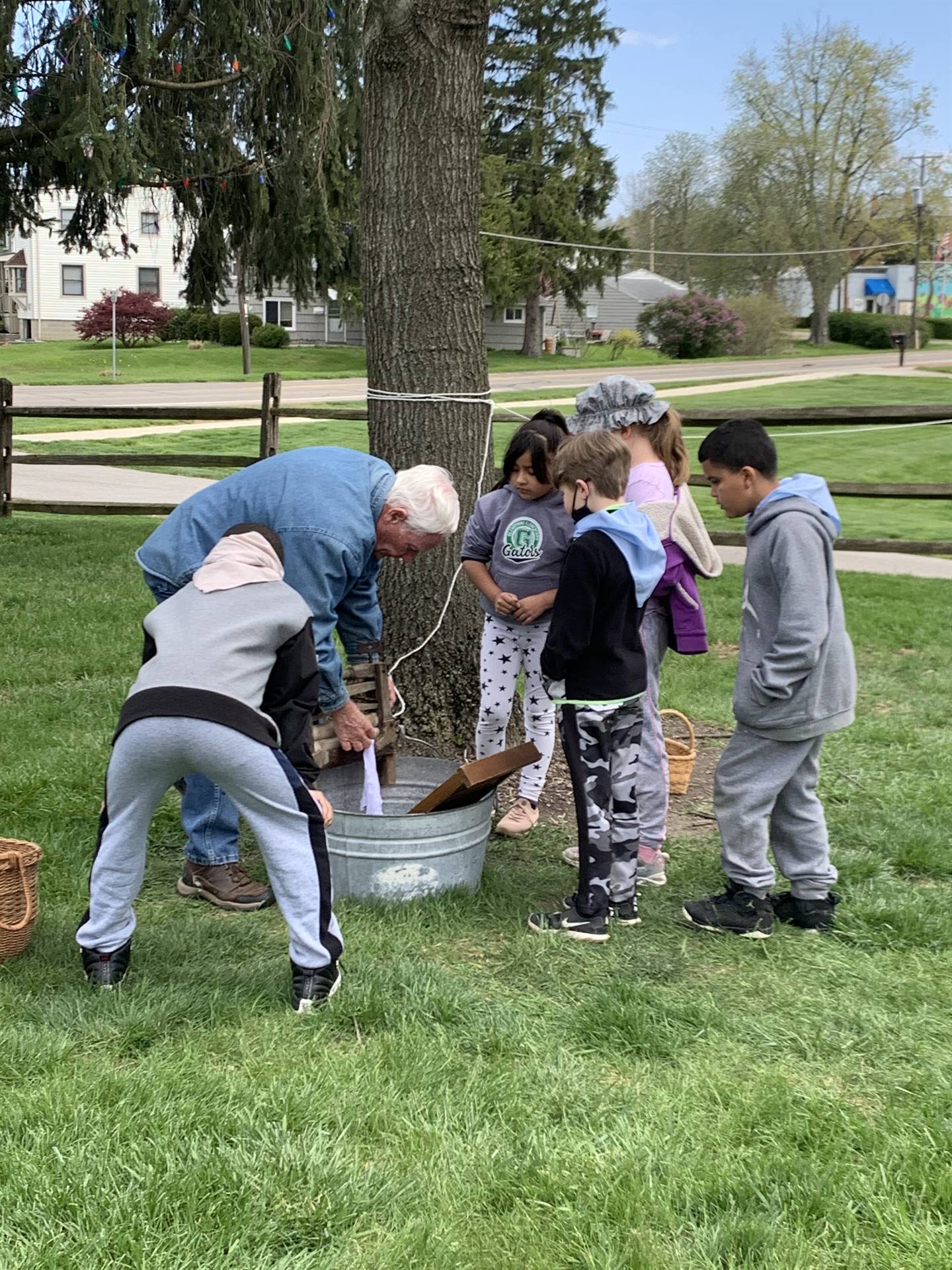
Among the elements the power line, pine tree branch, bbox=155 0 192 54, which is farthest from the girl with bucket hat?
the power line

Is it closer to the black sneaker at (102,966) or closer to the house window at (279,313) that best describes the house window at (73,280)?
the house window at (279,313)

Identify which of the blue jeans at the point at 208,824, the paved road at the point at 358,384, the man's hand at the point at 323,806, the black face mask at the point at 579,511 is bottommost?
the blue jeans at the point at 208,824

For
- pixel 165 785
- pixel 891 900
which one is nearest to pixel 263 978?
pixel 165 785

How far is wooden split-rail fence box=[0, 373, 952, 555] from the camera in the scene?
10.3 metres

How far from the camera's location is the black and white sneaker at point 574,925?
12.1 ft

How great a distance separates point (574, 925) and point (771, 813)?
2.41 ft

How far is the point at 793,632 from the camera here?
359 cm

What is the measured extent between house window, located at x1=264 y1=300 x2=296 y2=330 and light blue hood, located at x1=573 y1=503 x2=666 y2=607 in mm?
54591

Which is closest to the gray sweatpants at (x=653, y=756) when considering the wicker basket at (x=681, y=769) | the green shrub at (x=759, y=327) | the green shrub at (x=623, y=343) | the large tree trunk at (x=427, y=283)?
the wicker basket at (x=681, y=769)

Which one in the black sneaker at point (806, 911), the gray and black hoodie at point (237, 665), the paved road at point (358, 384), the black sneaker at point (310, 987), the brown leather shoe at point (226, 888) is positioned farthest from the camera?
the paved road at point (358, 384)

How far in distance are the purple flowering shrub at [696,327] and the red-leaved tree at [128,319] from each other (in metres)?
19.1

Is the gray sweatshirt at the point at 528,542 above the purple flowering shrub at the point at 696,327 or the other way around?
the other way around

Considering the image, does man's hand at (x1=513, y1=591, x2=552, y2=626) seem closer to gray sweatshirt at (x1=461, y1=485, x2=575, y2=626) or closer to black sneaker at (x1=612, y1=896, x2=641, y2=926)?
gray sweatshirt at (x1=461, y1=485, x2=575, y2=626)

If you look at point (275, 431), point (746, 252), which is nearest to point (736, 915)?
point (275, 431)
